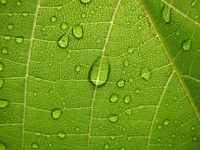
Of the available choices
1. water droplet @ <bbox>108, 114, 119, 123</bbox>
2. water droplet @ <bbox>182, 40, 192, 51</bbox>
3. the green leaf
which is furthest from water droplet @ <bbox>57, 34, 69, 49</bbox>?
water droplet @ <bbox>182, 40, 192, 51</bbox>

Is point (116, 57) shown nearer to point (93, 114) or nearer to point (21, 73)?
point (93, 114)

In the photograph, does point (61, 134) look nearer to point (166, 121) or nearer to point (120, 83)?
point (120, 83)

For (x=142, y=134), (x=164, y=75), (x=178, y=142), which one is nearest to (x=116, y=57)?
(x=164, y=75)

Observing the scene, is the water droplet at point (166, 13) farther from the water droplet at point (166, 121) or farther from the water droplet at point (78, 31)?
the water droplet at point (166, 121)

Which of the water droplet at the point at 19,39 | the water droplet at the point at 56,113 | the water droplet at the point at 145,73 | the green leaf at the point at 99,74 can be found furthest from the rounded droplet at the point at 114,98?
the water droplet at the point at 19,39

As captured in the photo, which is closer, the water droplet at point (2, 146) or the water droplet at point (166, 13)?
the water droplet at point (166, 13)

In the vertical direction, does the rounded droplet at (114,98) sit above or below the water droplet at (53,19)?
below

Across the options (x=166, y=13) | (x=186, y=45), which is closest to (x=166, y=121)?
(x=186, y=45)
